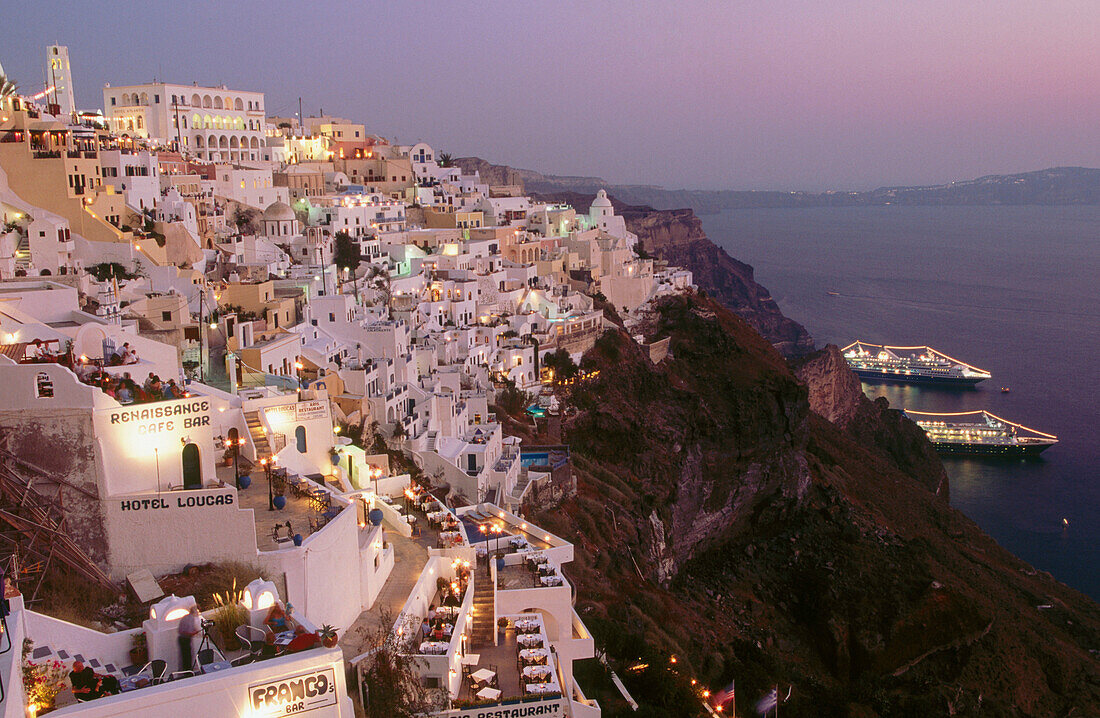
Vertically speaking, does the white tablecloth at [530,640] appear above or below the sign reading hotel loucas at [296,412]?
below

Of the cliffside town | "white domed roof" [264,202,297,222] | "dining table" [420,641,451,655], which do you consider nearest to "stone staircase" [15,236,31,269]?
the cliffside town

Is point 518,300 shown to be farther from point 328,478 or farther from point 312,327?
point 328,478

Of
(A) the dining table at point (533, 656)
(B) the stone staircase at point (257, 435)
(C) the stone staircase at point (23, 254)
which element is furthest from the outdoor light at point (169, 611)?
(C) the stone staircase at point (23, 254)

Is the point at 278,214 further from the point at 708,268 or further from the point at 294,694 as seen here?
the point at 708,268

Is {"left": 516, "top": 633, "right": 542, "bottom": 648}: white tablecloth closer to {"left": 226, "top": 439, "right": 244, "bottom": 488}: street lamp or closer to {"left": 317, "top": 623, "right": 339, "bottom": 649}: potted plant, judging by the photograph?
{"left": 226, "top": 439, "right": 244, "bottom": 488}: street lamp

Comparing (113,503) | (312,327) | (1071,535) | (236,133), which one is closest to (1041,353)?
(1071,535)

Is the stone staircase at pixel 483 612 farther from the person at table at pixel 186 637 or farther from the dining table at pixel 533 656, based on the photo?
the person at table at pixel 186 637

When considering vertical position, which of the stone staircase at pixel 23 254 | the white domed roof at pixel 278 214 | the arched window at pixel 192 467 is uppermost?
the white domed roof at pixel 278 214
